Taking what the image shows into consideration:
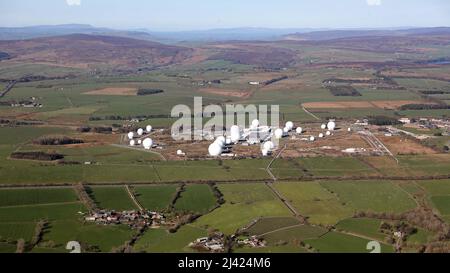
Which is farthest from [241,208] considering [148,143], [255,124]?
[255,124]

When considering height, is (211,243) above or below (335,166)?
above

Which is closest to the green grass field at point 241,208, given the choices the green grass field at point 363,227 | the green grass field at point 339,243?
the green grass field at point 363,227

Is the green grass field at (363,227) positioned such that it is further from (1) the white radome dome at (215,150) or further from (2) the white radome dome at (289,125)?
(2) the white radome dome at (289,125)

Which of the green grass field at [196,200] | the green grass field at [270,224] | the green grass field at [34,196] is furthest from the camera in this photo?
the green grass field at [34,196]

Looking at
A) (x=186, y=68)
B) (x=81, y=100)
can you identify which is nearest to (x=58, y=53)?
(x=186, y=68)

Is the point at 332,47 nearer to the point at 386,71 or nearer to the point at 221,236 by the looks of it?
the point at 386,71

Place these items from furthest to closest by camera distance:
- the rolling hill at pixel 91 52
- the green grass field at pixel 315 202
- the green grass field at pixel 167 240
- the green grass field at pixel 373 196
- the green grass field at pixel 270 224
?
the rolling hill at pixel 91 52 → the green grass field at pixel 373 196 → the green grass field at pixel 315 202 → the green grass field at pixel 270 224 → the green grass field at pixel 167 240

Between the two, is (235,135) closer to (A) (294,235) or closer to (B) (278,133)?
(B) (278,133)

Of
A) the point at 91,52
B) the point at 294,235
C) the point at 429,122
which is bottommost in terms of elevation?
the point at 429,122

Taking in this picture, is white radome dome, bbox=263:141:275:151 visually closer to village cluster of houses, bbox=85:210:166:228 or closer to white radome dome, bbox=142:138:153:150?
white radome dome, bbox=142:138:153:150
